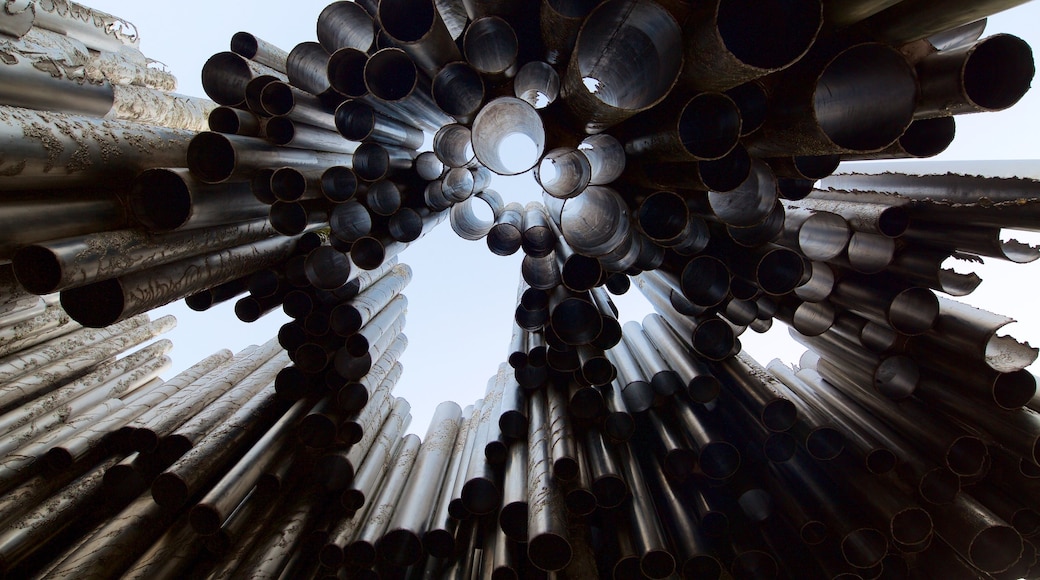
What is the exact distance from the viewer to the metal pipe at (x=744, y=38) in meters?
1.76

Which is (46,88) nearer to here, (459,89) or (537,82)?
(459,89)

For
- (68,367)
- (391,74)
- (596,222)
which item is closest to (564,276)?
(596,222)

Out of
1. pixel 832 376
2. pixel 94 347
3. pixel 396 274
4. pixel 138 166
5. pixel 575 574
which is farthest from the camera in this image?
pixel 94 347

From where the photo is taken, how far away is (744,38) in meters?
1.94

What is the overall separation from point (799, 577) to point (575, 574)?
174 cm

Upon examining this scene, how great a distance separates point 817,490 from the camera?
3.44 metres

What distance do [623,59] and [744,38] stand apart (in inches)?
22.9

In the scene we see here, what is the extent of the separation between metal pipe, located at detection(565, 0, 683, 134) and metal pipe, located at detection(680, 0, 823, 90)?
0.32ft

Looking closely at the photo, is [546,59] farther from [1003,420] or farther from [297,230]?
[1003,420]

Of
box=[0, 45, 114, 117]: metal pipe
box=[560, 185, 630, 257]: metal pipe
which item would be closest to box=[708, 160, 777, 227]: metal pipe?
box=[560, 185, 630, 257]: metal pipe

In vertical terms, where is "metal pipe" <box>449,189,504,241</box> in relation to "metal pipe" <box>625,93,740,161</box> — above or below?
above

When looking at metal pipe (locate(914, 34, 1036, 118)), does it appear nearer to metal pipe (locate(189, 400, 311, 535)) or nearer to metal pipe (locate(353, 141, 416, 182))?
metal pipe (locate(353, 141, 416, 182))

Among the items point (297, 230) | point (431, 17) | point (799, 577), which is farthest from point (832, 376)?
point (297, 230)

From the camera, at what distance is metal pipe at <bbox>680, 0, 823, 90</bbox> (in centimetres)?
176
